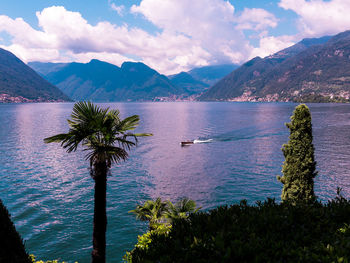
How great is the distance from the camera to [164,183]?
5356 cm

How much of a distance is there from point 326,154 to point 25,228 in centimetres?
7855

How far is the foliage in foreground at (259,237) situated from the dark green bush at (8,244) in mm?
4486

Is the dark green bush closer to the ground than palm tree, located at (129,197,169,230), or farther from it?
farther from it

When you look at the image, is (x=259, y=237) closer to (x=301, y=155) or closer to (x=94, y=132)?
(x=94, y=132)

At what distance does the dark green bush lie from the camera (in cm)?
907

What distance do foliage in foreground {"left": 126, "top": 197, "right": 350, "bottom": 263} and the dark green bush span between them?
4.49 m

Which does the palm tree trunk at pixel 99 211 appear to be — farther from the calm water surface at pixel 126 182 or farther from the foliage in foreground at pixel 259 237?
the calm water surface at pixel 126 182

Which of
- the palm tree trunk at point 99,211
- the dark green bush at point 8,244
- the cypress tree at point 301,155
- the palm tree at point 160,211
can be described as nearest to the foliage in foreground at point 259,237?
the dark green bush at point 8,244

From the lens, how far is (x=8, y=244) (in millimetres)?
9273

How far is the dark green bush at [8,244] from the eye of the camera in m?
9.07

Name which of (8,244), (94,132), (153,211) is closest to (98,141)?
(94,132)

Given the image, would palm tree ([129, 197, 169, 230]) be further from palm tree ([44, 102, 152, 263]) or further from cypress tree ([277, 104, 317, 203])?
cypress tree ([277, 104, 317, 203])

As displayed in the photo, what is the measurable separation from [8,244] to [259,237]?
9.40m

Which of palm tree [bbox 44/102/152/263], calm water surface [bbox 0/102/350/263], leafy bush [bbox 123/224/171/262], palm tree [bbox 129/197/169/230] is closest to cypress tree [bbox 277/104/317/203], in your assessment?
palm tree [bbox 129/197/169/230]
